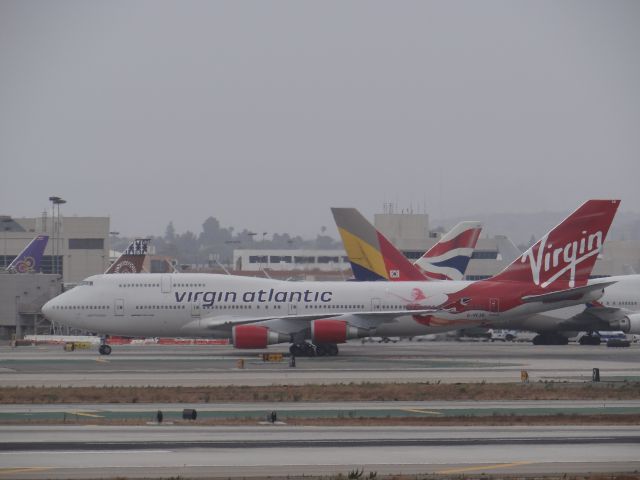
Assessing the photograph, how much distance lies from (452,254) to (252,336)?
27.8 m

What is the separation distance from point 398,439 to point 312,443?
8.16ft

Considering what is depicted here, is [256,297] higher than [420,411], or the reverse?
[256,297]

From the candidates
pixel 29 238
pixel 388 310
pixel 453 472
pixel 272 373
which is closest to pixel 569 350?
pixel 388 310

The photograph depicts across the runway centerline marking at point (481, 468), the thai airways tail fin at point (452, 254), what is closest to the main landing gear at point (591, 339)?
the thai airways tail fin at point (452, 254)

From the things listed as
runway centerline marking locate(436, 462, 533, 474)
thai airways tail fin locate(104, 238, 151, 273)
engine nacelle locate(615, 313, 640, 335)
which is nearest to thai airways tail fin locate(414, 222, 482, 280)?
engine nacelle locate(615, 313, 640, 335)

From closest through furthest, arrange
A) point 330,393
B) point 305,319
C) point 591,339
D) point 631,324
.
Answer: point 330,393
point 305,319
point 631,324
point 591,339

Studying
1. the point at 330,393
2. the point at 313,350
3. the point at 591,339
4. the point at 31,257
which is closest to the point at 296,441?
the point at 330,393

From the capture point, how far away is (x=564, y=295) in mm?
63719

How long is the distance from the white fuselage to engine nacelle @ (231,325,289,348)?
1.98 meters

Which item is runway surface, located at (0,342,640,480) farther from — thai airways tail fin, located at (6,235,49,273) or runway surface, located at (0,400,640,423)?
thai airways tail fin, located at (6,235,49,273)

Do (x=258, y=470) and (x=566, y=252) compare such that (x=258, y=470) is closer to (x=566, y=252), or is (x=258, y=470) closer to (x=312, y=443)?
(x=312, y=443)

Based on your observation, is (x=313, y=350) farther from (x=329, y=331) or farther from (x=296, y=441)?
(x=296, y=441)

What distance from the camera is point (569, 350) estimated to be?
226ft

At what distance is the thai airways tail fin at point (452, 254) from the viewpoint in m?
84.4
